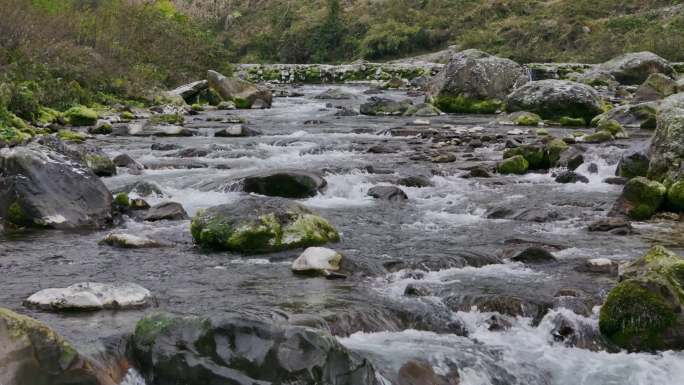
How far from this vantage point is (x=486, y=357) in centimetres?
670

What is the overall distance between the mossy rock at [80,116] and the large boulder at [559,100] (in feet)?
47.7

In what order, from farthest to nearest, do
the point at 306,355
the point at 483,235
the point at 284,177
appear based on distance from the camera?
1. the point at 284,177
2. the point at 483,235
3. the point at 306,355

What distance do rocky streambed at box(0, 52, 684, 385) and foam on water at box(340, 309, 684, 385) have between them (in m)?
0.02

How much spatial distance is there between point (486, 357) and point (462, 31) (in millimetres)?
59843

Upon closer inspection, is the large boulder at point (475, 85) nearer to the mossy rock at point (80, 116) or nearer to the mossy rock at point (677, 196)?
the mossy rock at point (80, 116)

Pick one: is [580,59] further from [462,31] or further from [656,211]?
[656,211]

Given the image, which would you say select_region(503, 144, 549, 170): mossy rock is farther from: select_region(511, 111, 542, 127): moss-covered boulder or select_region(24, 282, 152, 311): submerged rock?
select_region(24, 282, 152, 311): submerged rock

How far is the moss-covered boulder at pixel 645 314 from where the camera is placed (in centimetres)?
697

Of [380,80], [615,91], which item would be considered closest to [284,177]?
[615,91]

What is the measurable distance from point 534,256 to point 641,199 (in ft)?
11.8

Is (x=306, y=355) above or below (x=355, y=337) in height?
above

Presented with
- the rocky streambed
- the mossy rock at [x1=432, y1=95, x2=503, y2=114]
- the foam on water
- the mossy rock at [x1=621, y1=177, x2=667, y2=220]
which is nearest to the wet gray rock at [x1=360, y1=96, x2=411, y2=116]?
the mossy rock at [x1=432, y1=95, x2=503, y2=114]

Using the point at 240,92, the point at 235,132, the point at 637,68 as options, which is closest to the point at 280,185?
the point at 235,132

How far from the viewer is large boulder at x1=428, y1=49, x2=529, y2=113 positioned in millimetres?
29781
